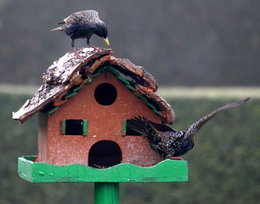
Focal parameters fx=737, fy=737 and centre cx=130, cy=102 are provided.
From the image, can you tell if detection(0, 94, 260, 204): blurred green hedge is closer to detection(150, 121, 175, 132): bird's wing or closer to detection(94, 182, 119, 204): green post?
detection(150, 121, 175, 132): bird's wing

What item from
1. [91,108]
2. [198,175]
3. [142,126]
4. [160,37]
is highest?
[160,37]

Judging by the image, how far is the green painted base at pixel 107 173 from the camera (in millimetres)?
4043

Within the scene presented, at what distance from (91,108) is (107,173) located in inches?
18.7

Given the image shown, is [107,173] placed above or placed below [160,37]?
below

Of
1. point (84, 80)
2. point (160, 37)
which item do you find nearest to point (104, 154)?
point (84, 80)

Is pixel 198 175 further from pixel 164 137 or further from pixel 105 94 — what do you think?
pixel 164 137

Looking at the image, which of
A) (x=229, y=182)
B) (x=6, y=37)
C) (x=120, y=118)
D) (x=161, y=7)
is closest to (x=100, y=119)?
(x=120, y=118)

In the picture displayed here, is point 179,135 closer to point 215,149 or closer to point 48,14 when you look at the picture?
point 215,149

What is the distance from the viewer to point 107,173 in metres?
4.12

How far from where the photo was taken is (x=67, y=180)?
406 cm

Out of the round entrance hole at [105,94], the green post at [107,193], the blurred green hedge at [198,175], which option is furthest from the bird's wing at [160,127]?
the blurred green hedge at [198,175]

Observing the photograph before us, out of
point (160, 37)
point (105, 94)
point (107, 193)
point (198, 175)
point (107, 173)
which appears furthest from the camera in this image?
point (160, 37)

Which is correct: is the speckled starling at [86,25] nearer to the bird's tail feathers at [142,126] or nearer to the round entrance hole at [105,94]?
the round entrance hole at [105,94]

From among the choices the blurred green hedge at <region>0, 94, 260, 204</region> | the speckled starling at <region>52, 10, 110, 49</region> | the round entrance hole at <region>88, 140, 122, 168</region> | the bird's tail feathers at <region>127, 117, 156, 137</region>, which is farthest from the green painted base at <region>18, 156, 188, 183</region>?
the blurred green hedge at <region>0, 94, 260, 204</region>
